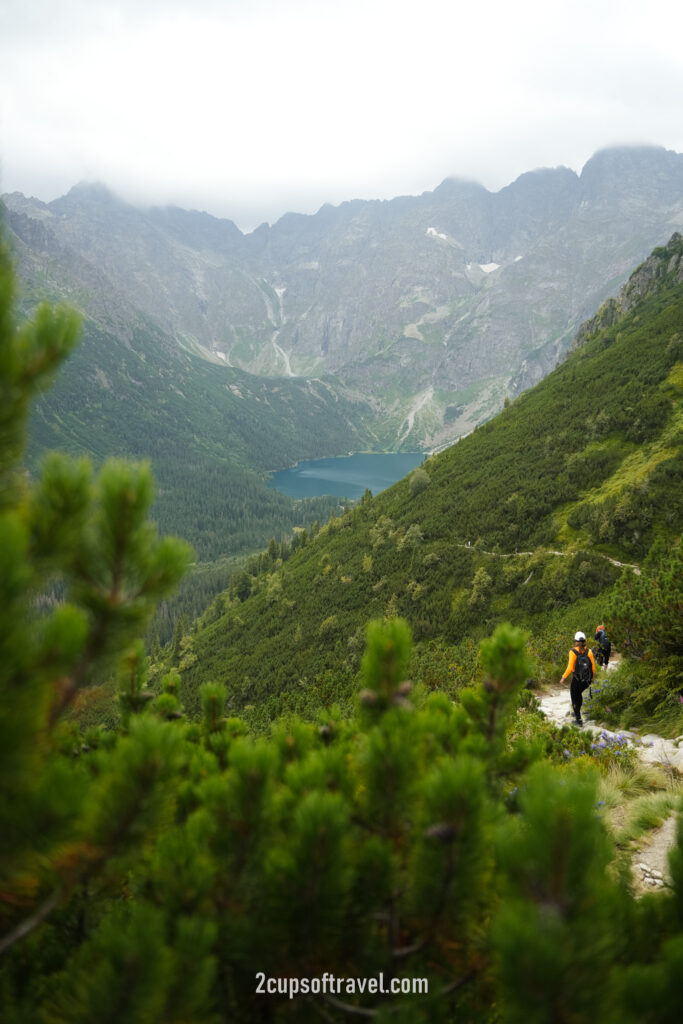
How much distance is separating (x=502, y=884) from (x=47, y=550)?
2276mm

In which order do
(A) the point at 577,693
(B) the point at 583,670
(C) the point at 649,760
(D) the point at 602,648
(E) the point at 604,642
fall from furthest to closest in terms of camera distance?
(D) the point at 602,648, (E) the point at 604,642, (A) the point at 577,693, (B) the point at 583,670, (C) the point at 649,760

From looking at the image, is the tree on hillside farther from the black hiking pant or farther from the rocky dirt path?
the black hiking pant

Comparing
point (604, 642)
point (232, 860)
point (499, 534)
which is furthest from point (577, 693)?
point (499, 534)

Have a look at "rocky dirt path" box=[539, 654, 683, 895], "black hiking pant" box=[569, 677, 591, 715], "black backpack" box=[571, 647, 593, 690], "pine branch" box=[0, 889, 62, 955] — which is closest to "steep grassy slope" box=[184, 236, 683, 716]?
"rocky dirt path" box=[539, 654, 683, 895]

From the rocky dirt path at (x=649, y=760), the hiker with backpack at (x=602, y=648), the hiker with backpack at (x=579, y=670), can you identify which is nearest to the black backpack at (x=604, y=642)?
the hiker with backpack at (x=602, y=648)

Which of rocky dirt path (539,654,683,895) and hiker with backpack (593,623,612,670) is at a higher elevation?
hiker with backpack (593,623,612,670)

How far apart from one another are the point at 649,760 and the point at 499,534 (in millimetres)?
33195

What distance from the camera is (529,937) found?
142 cm

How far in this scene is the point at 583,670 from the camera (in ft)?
34.0

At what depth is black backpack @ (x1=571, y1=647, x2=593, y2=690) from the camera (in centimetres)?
1036

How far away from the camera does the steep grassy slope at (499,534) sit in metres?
30.7

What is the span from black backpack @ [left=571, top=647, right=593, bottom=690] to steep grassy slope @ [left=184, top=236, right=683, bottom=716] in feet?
42.3

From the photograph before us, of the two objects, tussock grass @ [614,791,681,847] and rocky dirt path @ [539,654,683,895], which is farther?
tussock grass @ [614,791,681,847]

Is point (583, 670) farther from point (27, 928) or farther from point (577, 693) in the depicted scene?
point (27, 928)
